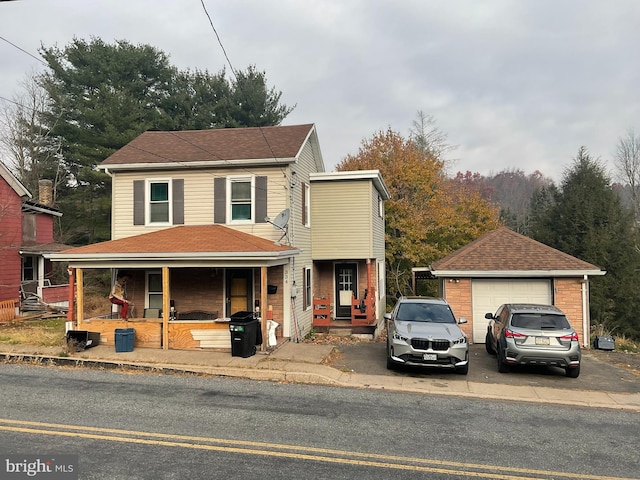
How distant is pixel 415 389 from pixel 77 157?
92.4ft

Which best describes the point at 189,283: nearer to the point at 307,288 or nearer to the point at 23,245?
the point at 307,288

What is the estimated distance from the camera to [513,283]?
51.4ft

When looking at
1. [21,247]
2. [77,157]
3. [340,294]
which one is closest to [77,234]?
[77,157]

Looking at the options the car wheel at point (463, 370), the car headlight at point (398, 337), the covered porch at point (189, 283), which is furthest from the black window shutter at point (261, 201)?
the car wheel at point (463, 370)

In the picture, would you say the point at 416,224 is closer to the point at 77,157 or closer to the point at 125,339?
the point at 125,339

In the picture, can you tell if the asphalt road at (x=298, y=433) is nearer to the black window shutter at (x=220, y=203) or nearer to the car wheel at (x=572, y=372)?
the car wheel at (x=572, y=372)

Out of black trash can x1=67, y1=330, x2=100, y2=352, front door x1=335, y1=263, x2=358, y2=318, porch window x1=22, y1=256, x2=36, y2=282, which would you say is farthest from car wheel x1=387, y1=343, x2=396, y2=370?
porch window x1=22, y1=256, x2=36, y2=282

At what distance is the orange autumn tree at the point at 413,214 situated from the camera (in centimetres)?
2719

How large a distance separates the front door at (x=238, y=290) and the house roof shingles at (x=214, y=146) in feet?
12.6

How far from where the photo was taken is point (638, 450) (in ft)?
20.7

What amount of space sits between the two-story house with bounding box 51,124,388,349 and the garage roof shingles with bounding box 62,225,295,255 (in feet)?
0.11

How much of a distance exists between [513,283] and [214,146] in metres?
12.0

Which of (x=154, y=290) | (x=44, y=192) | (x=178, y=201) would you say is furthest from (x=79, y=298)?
(x=44, y=192)

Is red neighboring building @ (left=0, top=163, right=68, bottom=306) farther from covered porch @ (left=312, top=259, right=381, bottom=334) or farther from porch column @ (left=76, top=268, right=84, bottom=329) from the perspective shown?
covered porch @ (left=312, top=259, right=381, bottom=334)
